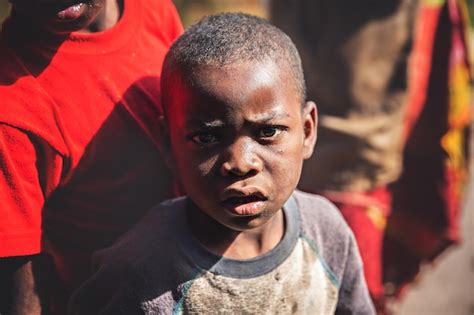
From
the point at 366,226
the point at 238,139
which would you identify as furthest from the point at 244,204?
the point at 366,226

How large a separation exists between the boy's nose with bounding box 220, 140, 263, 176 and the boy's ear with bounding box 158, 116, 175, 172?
0.21 metres

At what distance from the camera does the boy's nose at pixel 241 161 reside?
1386 mm

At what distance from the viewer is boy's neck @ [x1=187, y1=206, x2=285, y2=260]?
1.57 meters

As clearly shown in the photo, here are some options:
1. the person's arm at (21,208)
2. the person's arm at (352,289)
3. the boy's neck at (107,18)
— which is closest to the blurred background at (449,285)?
the person's arm at (352,289)

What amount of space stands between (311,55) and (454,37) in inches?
29.8

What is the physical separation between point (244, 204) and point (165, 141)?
0.84 feet

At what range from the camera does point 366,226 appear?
3195 mm

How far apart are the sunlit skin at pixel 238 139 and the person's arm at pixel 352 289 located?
33 cm

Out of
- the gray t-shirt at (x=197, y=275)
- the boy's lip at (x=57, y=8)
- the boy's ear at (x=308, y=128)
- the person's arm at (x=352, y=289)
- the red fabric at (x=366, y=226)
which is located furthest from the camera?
the red fabric at (x=366, y=226)

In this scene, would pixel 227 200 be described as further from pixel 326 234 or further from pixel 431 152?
pixel 431 152

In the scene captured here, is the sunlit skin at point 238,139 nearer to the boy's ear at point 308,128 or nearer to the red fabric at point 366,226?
the boy's ear at point 308,128

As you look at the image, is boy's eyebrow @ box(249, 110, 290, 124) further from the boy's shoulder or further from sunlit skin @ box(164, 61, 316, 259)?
the boy's shoulder

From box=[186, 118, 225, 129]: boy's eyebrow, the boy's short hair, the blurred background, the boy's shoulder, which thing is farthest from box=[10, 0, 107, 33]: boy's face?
the blurred background

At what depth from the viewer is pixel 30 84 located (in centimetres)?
140
